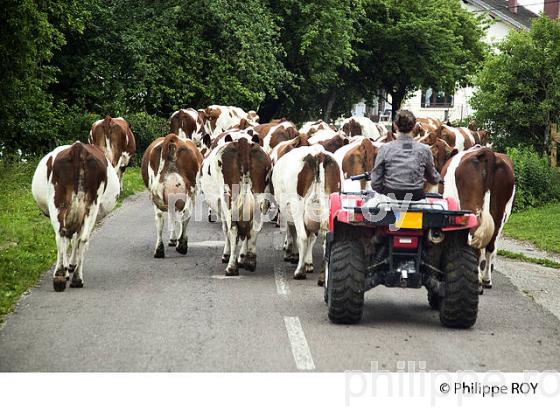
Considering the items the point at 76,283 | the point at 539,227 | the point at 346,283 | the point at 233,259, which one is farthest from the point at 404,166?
the point at 539,227

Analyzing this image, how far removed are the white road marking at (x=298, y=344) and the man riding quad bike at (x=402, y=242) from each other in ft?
1.41

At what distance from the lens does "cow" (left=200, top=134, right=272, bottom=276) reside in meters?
15.1

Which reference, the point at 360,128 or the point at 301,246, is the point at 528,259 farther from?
the point at 360,128

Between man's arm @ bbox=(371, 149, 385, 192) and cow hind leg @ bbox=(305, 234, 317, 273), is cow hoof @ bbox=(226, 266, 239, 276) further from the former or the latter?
man's arm @ bbox=(371, 149, 385, 192)

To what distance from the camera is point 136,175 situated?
3139 cm

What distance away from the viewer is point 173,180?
16719 mm

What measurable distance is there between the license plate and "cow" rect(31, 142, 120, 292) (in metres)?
4.55

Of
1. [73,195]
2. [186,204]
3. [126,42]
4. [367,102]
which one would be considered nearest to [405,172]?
[73,195]

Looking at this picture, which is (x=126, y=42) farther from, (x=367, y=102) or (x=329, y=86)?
(x=367, y=102)

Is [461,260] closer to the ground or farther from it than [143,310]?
farther from it

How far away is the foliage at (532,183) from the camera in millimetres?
26688

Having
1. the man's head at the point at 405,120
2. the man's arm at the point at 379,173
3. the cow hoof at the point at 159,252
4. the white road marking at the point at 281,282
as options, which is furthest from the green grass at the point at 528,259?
the man's head at the point at 405,120

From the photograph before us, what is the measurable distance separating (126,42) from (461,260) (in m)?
25.0

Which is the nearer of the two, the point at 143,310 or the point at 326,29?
the point at 143,310
